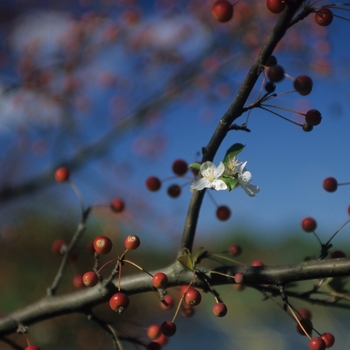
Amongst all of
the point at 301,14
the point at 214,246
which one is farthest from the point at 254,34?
the point at 214,246

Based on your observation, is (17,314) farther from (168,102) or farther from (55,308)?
(168,102)

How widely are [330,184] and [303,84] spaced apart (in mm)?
333

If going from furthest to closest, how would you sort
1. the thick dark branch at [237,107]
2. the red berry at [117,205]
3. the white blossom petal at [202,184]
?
1. the red berry at [117,205]
2. the white blossom petal at [202,184]
3. the thick dark branch at [237,107]

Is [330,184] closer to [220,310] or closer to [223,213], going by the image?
[223,213]

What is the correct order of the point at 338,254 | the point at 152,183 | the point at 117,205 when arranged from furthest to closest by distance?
the point at 117,205, the point at 152,183, the point at 338,254

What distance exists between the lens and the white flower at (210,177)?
750 millimetres

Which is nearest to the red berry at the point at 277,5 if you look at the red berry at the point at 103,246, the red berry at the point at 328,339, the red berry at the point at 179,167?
the red berry at the point at 179,167

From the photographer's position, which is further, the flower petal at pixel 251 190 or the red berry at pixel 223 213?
the red berry at pixel 223 213

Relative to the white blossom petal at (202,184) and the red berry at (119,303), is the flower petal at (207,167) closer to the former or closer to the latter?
the white blossom petal at (202,184)

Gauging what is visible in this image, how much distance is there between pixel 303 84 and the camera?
0.77 meters

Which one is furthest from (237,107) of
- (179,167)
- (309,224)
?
(309,224)

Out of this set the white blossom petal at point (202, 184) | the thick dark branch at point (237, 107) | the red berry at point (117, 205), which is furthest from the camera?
the red berry at point (117, 205)

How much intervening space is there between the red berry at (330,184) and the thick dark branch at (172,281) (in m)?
0.32

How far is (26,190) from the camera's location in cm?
222
